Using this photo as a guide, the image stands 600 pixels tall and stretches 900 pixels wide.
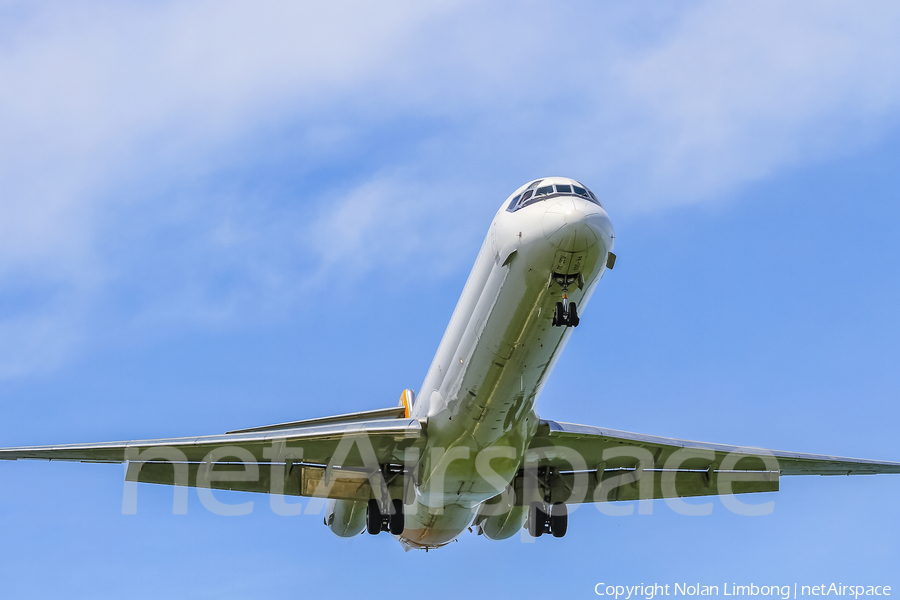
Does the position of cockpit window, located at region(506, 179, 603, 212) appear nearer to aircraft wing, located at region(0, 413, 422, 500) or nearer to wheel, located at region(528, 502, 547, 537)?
aircraft wing, located at region(0, 413, 422, 500)

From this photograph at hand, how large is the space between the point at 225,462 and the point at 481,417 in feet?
26.9

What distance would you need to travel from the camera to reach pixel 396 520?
25219 mm

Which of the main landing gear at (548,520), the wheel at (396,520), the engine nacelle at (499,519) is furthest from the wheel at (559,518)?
the wheel at (396,520)

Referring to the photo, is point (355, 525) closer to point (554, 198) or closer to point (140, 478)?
point (140, 478)

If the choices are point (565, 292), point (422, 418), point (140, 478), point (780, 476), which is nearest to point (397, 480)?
point (422, 418)

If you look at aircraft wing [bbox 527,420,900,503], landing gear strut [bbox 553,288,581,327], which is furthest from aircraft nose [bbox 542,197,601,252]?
aircraft wing [bbox 527,420,900,503]

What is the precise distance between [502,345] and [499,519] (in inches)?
402

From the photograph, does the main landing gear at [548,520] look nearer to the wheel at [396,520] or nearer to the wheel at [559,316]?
the wheel at [396,520]

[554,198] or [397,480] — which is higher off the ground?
[554,198]

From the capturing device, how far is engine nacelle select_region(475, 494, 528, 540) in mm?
27828

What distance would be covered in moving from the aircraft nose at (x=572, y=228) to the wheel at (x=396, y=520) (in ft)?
34.0

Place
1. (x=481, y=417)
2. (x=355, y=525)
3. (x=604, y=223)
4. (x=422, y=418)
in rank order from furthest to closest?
(x=355, y=525), (x=422, y=418), (x=481, y=417), (x=604, y=223)

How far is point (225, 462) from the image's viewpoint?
84.1 feet

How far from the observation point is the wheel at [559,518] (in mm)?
26594
